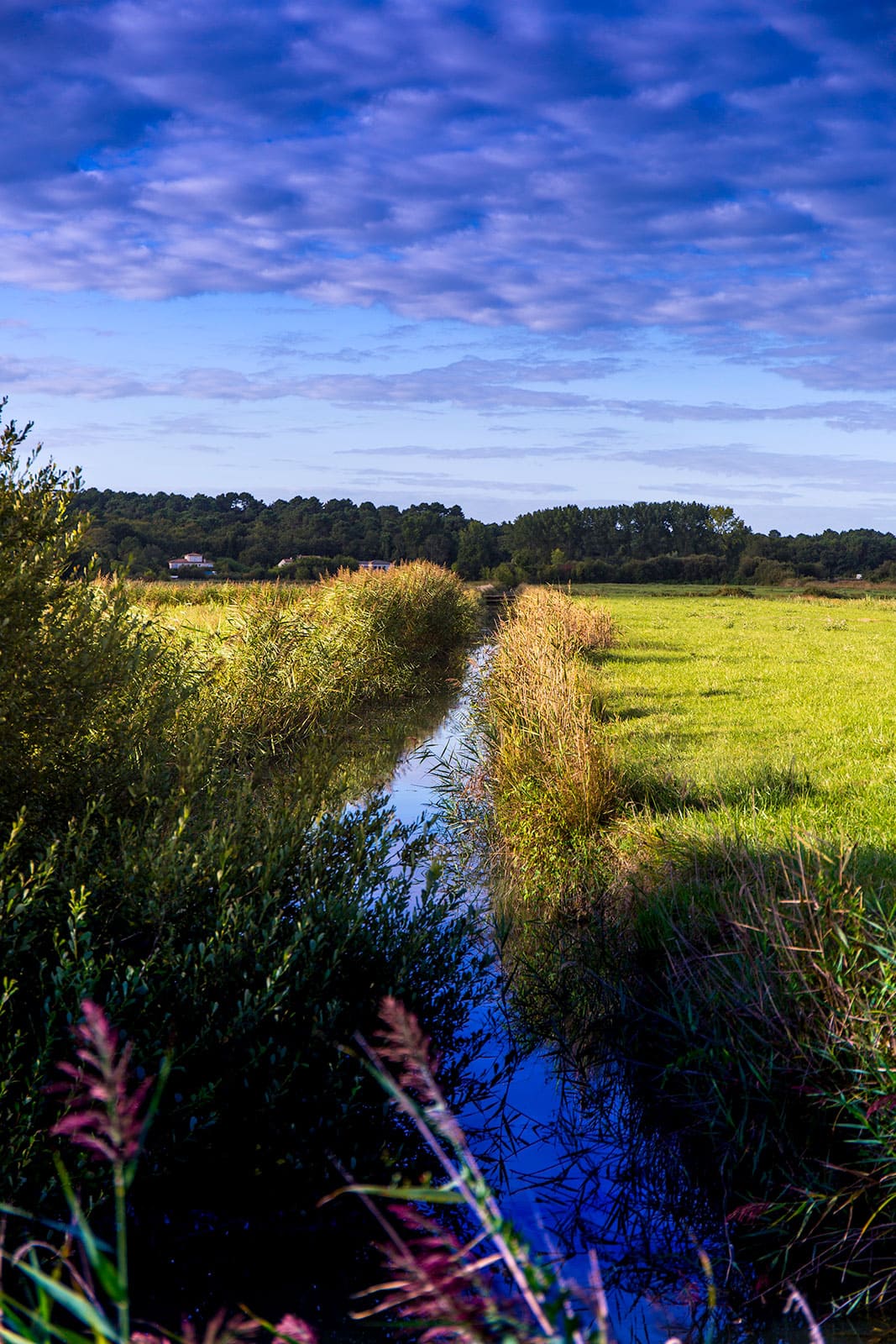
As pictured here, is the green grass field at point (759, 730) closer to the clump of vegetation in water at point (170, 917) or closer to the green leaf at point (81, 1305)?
the clump of vegetation in water at point (170, 917)

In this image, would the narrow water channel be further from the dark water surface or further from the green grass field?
the green grass field

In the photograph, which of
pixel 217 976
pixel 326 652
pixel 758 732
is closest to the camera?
pixel 217 976

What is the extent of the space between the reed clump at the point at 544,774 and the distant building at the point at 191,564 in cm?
2588

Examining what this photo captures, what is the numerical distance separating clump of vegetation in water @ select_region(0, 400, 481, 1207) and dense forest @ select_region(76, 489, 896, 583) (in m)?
0.83

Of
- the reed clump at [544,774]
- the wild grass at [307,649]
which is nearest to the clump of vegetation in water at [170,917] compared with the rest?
the reed clump at [544,774]

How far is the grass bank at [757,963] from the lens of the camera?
151 inches

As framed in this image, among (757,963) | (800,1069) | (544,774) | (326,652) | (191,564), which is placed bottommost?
(800,1069)

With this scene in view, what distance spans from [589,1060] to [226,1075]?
2.20 meters

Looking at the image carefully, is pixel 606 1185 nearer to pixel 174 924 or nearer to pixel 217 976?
pixel 217 976

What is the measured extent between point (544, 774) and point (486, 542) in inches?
2291

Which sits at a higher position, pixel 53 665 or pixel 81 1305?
pixel 53 665

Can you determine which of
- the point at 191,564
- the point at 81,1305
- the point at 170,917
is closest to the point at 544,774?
the point at 170,917

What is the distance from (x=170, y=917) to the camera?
4340 millimetres

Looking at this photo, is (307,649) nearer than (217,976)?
No
